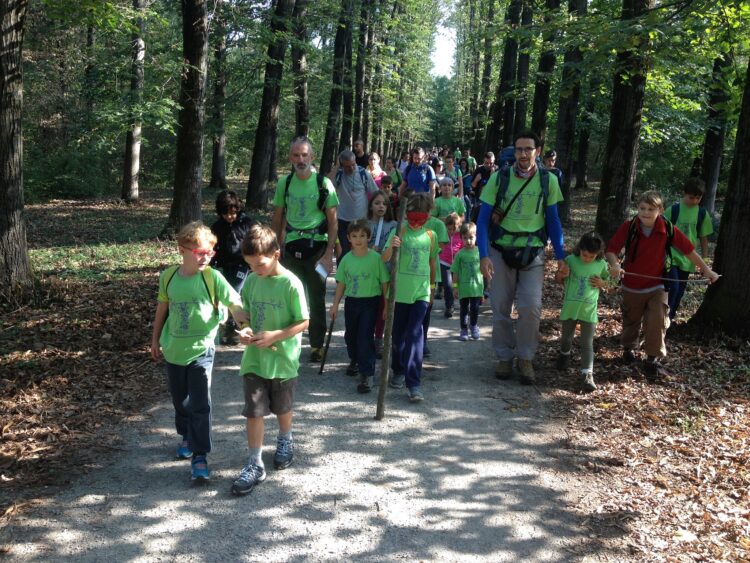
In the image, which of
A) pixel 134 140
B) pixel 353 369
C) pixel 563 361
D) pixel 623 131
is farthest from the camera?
pixel 134 140

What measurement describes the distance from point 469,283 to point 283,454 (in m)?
4.23

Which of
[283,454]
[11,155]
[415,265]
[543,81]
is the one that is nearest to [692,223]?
[415,265]

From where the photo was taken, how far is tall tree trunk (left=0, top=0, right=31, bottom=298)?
7.21 meters

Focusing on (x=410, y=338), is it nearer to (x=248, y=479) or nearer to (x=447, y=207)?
(x=248, y=479)

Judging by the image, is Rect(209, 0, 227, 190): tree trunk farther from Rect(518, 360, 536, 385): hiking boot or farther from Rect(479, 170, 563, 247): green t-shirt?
Rect(518, 360, 536, 385): hiking boot

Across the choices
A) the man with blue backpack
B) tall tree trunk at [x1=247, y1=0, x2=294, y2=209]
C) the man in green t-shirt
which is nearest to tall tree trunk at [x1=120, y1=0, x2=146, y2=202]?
tall tree trunk at [x1=247, y1=0, x2=294, y2=209]

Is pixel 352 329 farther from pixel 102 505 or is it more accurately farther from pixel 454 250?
pixel 454 250

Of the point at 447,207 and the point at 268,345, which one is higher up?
the point at 447,207

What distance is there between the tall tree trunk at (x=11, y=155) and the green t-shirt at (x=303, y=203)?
377 centimetres

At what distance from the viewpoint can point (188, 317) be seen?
Answer: 161 inches

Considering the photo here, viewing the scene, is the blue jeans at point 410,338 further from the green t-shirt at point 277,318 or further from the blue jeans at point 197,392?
the blue jeans at point 197,392

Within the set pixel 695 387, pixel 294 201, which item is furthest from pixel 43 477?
pixel 695 387

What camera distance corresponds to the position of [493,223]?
6051mm

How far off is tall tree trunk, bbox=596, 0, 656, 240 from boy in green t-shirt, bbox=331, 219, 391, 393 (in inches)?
194
